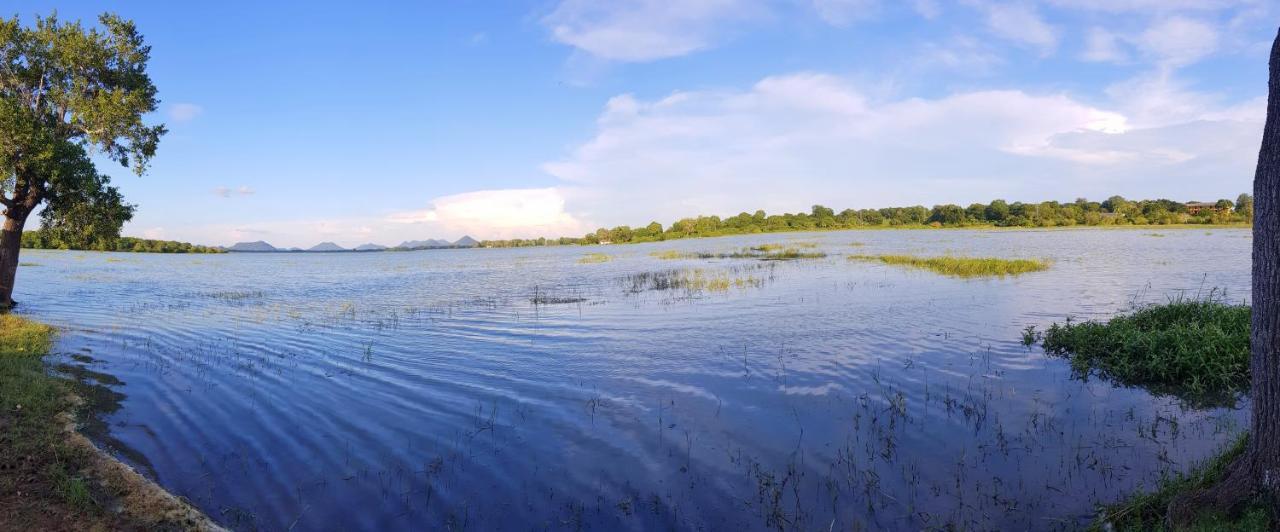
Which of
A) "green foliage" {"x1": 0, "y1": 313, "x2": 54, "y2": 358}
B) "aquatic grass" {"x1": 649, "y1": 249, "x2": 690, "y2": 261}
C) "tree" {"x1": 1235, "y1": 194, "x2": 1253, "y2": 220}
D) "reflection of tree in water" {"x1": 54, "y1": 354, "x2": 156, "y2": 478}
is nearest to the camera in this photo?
"reflection of tree in water" {"x1": 54, "y1": 354, "x2": 156, "y2": 478}

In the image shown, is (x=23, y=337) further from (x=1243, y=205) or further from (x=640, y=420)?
(x=1243, y=205)

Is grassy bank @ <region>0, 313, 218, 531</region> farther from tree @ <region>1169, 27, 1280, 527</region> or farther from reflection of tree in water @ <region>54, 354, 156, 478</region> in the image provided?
tree @ <region>1169, 27, 1280, 527</region>

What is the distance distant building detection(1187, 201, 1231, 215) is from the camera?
5162 inches

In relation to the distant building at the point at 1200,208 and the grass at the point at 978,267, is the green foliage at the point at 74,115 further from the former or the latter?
the distant building at the point at 1200,208

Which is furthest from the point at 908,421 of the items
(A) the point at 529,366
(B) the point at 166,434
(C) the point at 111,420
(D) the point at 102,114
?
(D) the point at 102,114

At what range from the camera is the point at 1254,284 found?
5371mm

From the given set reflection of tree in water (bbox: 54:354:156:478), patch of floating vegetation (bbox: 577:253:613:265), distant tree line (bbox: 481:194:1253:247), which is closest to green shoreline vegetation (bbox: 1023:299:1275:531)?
reflection of tree in water (bbox: 54:354:156:478)

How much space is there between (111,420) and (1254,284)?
54.3 ft

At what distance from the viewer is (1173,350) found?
1250cm

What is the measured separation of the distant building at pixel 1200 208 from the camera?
430 feet

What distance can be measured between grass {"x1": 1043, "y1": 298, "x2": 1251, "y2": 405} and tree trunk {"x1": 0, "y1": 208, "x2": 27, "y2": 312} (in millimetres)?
36242

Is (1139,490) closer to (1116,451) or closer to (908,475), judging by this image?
(1116,451)

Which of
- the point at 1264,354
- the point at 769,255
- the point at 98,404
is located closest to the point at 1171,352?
the point at 1264,354

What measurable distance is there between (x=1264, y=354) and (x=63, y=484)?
13070 millimetres
